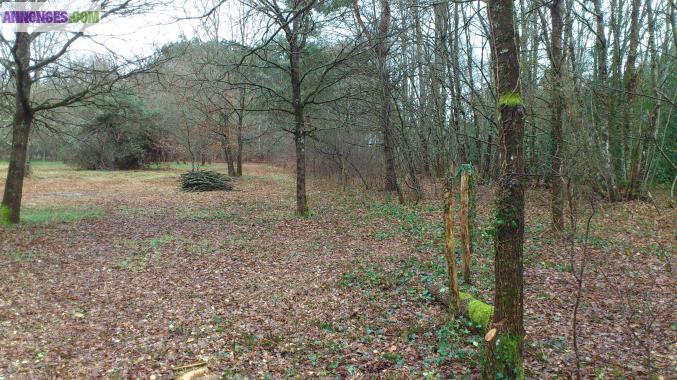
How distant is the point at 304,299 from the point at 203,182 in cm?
1516

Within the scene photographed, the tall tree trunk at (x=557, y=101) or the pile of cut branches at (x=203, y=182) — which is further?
the pile of cut branches at (x=203, y=182)

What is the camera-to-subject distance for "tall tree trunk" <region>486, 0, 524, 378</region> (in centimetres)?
306

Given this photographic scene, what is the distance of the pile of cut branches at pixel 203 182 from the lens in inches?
771

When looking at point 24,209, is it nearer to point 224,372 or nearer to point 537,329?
point 224,372

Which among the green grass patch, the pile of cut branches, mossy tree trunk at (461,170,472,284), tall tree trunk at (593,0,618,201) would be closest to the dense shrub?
the pile of cut branches

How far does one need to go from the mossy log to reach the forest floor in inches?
5.1

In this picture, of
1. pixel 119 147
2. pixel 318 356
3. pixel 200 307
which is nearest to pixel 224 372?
pixel 318 356

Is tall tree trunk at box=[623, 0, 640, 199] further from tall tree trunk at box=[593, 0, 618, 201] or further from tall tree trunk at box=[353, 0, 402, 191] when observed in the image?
tall tree trunk at box=[353, 0, 402, 191]

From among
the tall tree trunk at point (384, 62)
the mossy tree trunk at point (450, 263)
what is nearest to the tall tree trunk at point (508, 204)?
the mossy tree trunk at point (450, 263)

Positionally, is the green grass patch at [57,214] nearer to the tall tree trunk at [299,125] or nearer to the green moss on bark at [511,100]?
the tall tree trunk at [299,125]

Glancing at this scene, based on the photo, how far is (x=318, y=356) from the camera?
4383 millimetres

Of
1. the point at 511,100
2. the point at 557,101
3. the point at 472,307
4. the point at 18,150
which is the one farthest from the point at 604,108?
the point at 18,150

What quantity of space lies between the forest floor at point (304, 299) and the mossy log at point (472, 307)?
0.42 feet

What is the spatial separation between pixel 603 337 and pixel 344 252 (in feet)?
15.7
